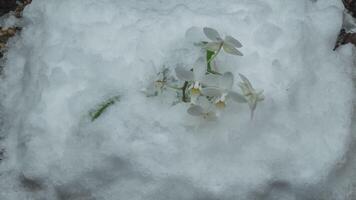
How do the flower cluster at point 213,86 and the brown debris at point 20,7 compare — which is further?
the brown debris at point 20,7

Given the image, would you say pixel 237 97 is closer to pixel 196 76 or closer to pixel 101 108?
pixel 196 76

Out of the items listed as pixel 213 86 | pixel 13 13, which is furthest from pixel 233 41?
pixel 13 13

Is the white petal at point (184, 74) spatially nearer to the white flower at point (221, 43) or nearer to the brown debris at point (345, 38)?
the white flower at point (221, 43)

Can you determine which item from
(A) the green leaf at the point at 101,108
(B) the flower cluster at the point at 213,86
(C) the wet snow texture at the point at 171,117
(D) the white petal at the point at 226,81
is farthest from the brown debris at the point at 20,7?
(D) the white petal at the point at 226,81

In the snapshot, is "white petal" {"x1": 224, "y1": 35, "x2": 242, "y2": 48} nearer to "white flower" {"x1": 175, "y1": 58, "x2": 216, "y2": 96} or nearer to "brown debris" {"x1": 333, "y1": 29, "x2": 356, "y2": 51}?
"white flower" {"x1": 175, "y1": 58, "x2": 216, "y2": 96}

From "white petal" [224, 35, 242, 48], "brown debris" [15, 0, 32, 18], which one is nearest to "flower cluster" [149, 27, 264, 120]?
"white petal" [224, 35, 242, 48]

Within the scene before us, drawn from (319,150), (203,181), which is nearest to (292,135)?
(319,150)

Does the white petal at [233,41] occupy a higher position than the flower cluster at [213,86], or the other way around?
the white petal at [233,41]
